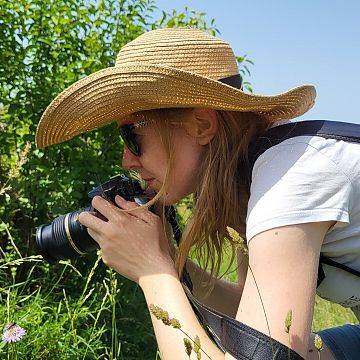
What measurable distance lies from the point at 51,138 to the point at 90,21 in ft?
5.31

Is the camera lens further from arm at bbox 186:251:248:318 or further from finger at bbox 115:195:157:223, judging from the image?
arm at bbox 186:251:248:318

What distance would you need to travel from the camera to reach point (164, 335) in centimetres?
166

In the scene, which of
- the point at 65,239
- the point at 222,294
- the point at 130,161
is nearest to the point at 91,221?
the point at 130,161

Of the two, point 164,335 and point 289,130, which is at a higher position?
point 289,130

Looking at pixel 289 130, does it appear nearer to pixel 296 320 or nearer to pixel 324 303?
pixel 296 320

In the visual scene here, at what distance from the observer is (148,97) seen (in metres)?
1.70

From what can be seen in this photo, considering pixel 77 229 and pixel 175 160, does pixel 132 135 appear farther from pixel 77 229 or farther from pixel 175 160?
A: pixel 77 229

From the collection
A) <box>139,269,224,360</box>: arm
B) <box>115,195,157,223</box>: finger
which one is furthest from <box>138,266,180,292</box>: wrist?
<box>115,195,157,223</box>: finger

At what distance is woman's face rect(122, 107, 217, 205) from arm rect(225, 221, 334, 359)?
12.9 inches

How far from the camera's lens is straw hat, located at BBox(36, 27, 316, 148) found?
5.46ft

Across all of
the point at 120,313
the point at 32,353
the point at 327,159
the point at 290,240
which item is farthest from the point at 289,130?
the point at 120,313

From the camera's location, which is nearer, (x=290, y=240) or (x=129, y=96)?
(x=290, y=240)

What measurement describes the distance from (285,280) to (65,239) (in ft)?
2.91

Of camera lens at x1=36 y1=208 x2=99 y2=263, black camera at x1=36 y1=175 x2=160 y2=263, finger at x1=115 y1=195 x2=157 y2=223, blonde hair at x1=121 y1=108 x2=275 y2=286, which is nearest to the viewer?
blonde hair at x1=121 y1=108 x2=275 y2=286
